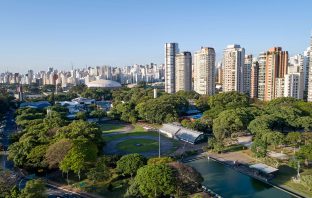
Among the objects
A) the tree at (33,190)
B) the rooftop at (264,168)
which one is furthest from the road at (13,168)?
the rooftop at (264,168)

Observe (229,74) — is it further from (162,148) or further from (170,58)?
(162,148)

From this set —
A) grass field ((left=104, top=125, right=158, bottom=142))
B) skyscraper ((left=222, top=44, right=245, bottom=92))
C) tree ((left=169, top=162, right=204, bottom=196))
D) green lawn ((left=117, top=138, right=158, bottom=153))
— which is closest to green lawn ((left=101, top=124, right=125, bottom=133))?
grass field ((left=104, top=125, right=158, bottom=142))

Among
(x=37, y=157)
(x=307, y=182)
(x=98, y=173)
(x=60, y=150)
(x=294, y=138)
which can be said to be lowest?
(x=307, y=182)

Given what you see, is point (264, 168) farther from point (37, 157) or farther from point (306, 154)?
point (37, 157)

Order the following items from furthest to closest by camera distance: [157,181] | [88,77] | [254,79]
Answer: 1. [88,77]
2. [254,79]
3. [157,181]

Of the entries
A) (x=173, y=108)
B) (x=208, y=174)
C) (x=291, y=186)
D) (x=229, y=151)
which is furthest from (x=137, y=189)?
(x=173, y=108)

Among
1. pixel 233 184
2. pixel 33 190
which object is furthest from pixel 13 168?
pixel 233 184

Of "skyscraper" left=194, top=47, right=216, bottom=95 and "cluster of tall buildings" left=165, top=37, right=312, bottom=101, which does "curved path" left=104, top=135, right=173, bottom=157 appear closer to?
"cluster of tall buildings" left=165, top=37, right=312, bottom=101

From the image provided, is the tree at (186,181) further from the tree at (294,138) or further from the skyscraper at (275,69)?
the skyscraper at (275,69)
